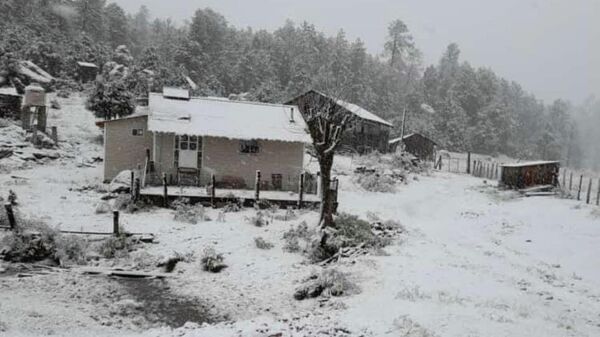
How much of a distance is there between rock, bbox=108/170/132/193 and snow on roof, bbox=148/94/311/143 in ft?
9.66

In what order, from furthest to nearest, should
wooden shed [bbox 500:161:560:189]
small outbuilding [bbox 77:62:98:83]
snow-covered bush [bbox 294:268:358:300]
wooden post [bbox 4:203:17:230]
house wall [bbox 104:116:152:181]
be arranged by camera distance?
1. small outbuilding [bbox 77:62:98:83]
2. wooden shed [bbox 500:161:560:189]
3. house wall [bbox 104:116:152:181]
4. wooden post [bbox 4:203:17:230]
5. snow-covered bush [bbox 294:268:358:300]

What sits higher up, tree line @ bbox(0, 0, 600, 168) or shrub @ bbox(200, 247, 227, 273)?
tree line @ bbox(0, 0, 600, 168)

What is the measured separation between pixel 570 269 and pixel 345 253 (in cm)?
754

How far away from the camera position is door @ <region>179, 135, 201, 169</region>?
79.7 ft

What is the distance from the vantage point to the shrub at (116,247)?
50.0 ft

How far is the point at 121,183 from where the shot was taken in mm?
22719

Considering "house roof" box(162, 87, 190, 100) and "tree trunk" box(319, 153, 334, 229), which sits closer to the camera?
"tree trunk" box(319, 153, 334, 229)

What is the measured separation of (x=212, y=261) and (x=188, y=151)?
10.9m

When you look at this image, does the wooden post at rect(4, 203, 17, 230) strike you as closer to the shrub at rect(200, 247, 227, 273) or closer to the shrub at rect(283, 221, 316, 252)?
the shrub at rect(200, 247, 227, 273)

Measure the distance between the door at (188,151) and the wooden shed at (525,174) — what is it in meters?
20.3

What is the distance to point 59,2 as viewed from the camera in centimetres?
7000

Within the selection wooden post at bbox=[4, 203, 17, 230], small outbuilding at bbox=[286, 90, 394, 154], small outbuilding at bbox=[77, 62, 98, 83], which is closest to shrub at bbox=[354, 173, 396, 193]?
small outbuilding at bbox=[286, 90, 394, 154]

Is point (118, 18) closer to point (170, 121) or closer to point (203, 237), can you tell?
point (170, 121)

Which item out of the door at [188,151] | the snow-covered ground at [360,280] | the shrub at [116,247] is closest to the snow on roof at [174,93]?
the door at [188,151]
